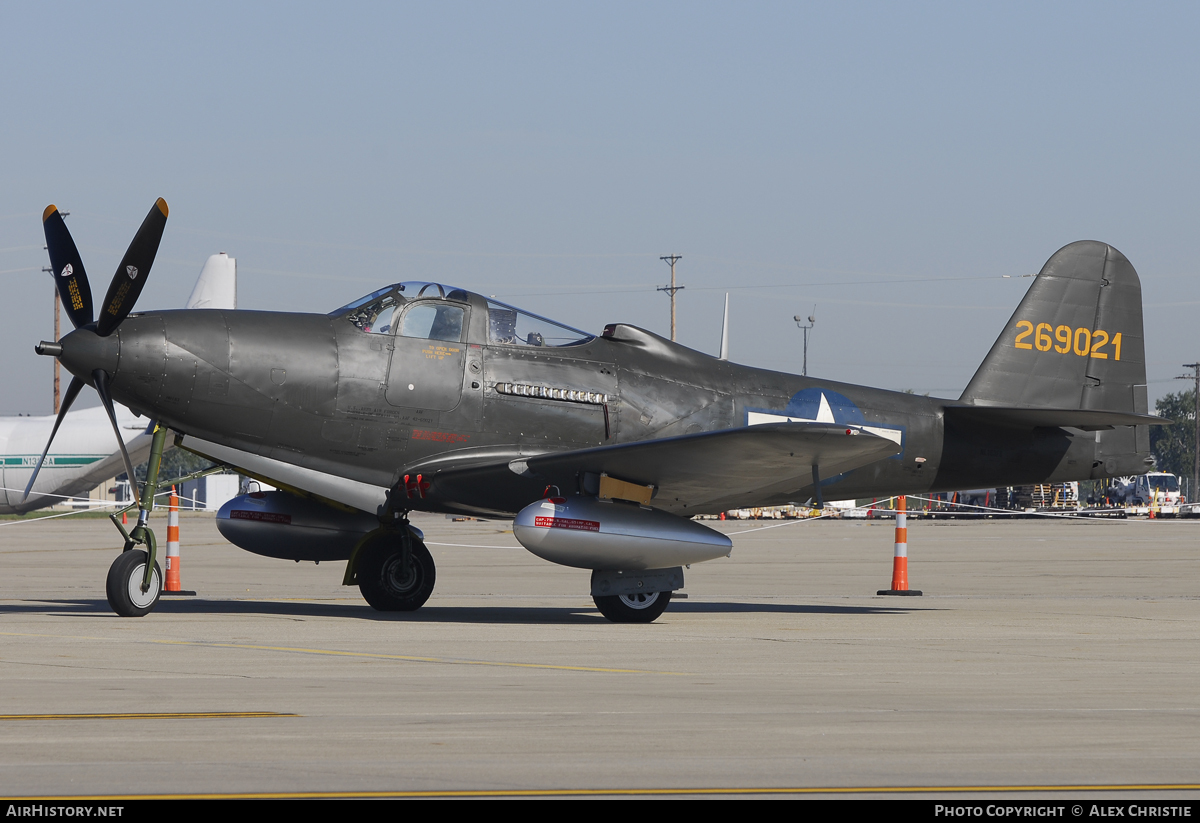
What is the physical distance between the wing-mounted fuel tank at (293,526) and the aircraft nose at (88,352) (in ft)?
9.42

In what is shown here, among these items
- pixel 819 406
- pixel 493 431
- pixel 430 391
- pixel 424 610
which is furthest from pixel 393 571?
pixel 819 406

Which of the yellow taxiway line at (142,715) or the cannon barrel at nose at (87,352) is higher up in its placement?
the cannon barrel at nose at (87,352)

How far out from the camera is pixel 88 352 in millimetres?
11383

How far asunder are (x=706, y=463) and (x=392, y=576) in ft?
11.9

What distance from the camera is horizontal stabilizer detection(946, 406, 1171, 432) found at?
13.4 meters

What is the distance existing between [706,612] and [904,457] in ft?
9.20

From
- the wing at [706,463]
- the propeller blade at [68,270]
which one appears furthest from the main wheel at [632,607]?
the propeller blade at [68,270]

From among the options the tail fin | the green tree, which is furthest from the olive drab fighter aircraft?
the green tree

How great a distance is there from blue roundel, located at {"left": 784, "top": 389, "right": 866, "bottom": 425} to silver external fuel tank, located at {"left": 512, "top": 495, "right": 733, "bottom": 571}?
8.68 feet

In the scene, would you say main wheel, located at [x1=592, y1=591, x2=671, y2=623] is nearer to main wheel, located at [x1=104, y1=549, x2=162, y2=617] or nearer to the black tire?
the black tire

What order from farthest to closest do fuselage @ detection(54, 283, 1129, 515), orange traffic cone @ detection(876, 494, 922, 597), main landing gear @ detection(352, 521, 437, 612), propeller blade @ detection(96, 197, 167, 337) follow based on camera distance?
orange traffic cone @ detection(876, 494, 922, 597)
main landing gear @ detection(352, 521, 437, 612)
fuselage @ detection(54, 283, 1129, 515)
propeller blade @ detection(96, 197, 167, 337)

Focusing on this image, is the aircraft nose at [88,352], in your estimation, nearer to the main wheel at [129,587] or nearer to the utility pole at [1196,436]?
the main wheel at [129,587]

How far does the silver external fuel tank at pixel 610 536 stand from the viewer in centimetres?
1141

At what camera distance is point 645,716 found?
6434 mm
